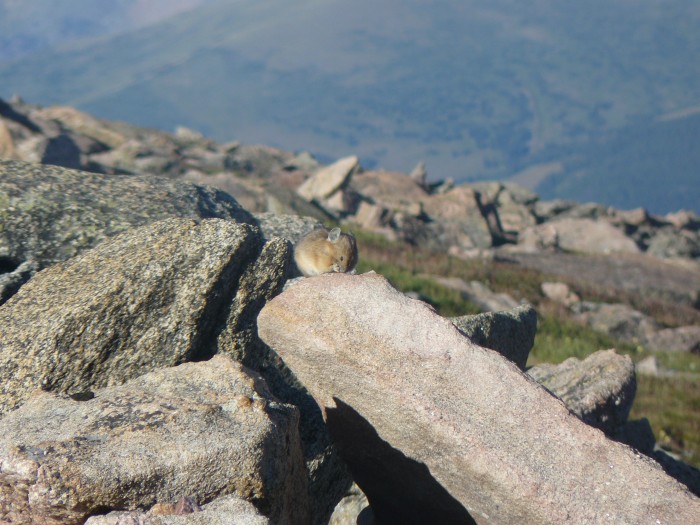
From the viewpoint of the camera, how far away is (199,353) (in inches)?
351

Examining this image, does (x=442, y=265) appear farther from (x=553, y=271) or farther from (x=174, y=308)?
(x=174, y=308)

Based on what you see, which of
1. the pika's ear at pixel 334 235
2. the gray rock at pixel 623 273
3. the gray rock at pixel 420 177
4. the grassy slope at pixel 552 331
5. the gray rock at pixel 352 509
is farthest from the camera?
the gray rock at pixel 420 177

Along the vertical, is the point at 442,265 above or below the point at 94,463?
below

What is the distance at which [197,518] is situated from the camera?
586 cm

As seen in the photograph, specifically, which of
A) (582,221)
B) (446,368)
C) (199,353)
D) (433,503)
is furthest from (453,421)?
(582,221)

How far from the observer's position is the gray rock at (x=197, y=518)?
5.80m

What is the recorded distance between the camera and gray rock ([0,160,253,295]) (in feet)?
32.7

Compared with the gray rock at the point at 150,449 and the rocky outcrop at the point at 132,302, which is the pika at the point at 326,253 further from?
the gray rock at the point at 150,449

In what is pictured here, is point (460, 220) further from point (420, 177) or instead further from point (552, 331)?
point (552, 331)

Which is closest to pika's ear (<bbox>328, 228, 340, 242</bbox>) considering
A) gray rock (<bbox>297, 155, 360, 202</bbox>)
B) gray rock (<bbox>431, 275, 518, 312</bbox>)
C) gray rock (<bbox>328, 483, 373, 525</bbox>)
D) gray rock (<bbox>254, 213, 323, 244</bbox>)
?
gray rock (<bbox>254, 213, 323, 244</bbox>)

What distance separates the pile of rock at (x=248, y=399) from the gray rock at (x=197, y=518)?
16mm

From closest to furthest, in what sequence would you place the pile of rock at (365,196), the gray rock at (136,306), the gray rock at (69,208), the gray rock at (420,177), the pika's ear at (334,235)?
the gray rock at (136,306) → the gray rock at (69,208) → the pika's ear at (334,235) → the pile of rock at (365,196) → the gray rock at (420,177)

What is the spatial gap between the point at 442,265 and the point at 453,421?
2654cm

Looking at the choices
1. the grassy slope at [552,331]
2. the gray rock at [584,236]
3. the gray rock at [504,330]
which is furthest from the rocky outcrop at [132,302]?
the gray rock at [584,236]
